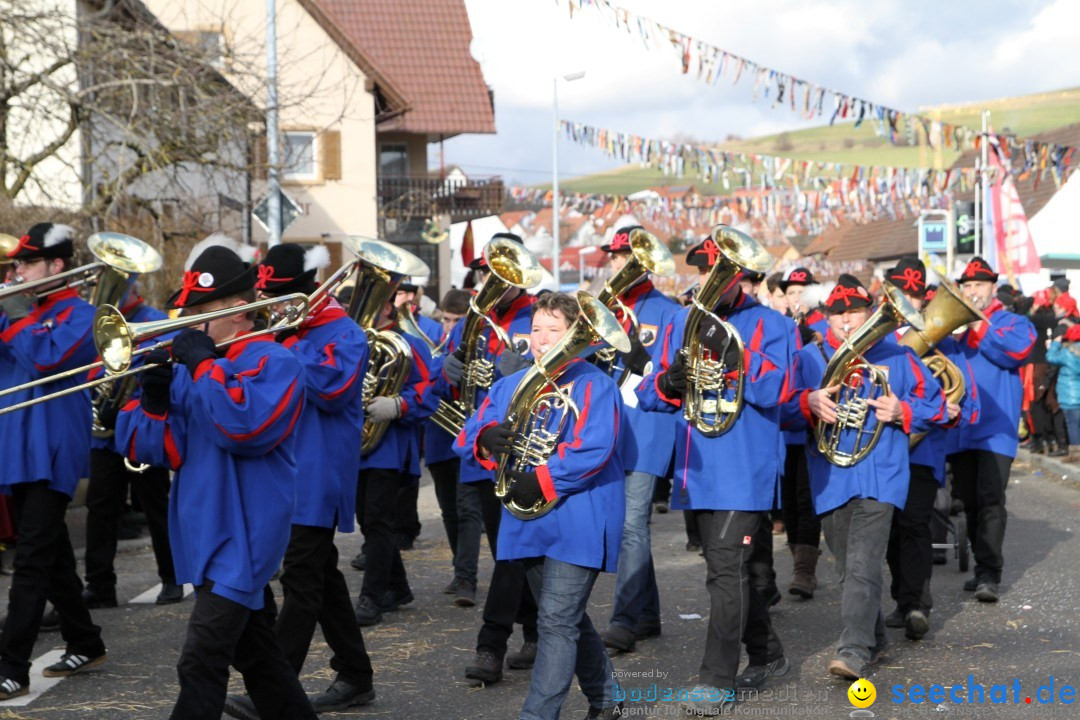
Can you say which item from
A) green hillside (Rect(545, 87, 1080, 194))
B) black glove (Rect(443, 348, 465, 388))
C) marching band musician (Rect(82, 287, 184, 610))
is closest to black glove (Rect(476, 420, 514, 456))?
black glove (Rect(443, 348, 465, 388))

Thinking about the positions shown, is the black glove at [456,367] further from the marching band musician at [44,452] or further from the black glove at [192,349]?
the black glove at [192,349]

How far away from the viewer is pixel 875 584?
21.6 feet

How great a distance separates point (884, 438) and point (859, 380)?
0.30 metres

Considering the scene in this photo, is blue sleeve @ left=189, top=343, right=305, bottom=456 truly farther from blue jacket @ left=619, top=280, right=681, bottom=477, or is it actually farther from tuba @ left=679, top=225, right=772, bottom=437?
blue jacket @ left=619, top=280, right=681, bottom=477

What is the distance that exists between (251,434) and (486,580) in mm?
4747

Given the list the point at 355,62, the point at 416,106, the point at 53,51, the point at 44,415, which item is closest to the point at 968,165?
the point at 416,106

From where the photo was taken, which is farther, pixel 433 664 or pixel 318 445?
pixel 433 664

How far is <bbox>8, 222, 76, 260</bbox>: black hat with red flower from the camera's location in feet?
21.8

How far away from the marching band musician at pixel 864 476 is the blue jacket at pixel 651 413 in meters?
0.68

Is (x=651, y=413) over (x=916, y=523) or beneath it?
over

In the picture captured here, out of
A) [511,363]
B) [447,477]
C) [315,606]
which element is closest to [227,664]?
[315,606]

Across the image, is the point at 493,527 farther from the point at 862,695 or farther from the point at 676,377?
the point at 862,695

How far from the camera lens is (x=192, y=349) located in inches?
184

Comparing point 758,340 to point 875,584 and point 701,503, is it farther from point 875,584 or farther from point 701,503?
point 875,584
